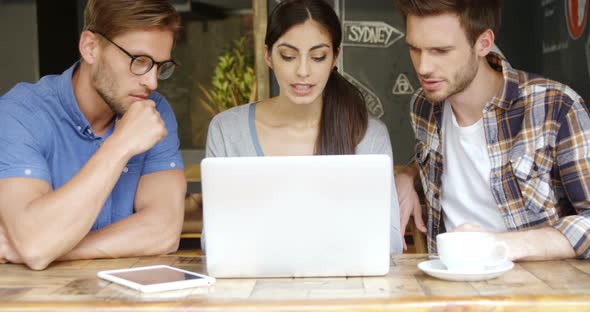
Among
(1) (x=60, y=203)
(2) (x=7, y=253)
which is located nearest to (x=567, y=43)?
(1) (x=60, y=203)

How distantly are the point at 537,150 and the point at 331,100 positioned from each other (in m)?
0.72

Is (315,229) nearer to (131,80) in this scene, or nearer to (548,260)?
(548,260)

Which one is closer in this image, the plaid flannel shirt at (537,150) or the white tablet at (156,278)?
the white tablet at (156,278)

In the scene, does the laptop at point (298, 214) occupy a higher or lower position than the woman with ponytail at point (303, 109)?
lower

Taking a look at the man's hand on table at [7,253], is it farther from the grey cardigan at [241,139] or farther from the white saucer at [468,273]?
the white saucer at [468,273]

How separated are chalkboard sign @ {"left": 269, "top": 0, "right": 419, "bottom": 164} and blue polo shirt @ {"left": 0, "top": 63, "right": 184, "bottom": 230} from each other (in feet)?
6.75

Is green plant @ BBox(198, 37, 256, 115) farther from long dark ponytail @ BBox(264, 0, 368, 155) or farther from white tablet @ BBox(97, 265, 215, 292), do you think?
white tablet @ BBox(97, 265, 215, 292)

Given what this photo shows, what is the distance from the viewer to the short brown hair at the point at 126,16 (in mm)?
2137

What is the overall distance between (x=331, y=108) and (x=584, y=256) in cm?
99

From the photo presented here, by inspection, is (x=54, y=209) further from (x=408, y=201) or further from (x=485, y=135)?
(x=485, y=135)

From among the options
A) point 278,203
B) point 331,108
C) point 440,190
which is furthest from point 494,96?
point 278,203

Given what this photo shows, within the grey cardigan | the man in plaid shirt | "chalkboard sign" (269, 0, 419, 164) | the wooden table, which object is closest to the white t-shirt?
the man in plaid shirt

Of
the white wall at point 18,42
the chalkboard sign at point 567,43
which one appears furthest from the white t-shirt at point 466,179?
the white wall at point 18,42

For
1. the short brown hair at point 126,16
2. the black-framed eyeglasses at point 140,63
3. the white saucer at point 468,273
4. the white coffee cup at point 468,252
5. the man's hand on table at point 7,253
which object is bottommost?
the man's hand on table at point 7,253
